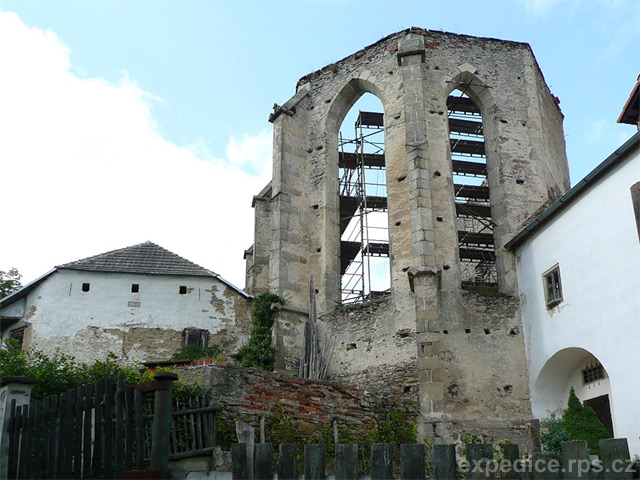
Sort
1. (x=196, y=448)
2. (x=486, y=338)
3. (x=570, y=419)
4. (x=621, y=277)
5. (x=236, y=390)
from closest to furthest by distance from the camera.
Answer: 1. (x=196, y=448)
2. (x=236, y=390)
3. (x=621, y=277)
4. (x=570, y=419)
5. (x=486, y=338)

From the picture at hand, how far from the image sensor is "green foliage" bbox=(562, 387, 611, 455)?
13.3 meters

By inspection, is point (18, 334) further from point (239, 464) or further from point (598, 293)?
point (239, 464)

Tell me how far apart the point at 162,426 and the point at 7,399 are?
10.8 feet

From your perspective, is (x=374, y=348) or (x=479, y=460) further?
(x=374, y=348)

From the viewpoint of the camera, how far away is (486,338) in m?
16.5

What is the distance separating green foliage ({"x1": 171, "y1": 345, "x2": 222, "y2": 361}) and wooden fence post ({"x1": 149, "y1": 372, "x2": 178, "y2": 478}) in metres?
12.3

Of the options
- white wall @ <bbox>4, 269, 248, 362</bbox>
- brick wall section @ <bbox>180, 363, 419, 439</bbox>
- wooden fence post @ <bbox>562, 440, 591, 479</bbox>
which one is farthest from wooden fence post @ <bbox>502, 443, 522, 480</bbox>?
white wall @ <bbox>4, 269, 248, 362</bbox>

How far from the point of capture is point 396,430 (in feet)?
46.8

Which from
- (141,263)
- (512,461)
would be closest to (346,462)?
(512,461)

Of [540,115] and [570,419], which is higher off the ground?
[540,115]

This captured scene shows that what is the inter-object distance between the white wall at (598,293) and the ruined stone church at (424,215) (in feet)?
3.45

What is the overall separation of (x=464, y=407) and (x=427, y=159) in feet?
19.6

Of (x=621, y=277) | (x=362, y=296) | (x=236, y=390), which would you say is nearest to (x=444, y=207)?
(x=362, y=296)

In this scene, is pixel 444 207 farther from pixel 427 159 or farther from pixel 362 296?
pixel 362 296
